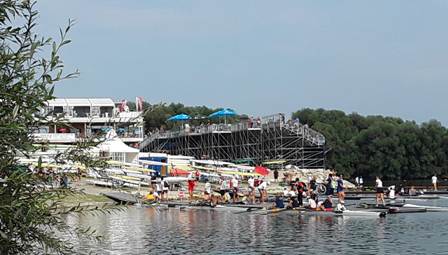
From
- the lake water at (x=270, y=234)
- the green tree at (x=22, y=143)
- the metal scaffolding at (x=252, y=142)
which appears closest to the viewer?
the green tree at (x=22, y=143)

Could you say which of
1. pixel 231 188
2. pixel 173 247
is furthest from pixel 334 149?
pixel 173 247

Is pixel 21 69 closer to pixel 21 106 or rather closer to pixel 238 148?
pixel 21 106

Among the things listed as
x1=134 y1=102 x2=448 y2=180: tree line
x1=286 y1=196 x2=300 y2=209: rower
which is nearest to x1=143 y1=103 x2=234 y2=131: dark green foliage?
x1=134 y1=102 x2=448 y2=180: tree line

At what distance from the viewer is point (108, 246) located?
1002 inches

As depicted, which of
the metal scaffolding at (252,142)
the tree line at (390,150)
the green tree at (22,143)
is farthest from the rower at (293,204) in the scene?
the tree line at (390,150)

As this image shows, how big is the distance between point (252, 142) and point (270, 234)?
254 feet

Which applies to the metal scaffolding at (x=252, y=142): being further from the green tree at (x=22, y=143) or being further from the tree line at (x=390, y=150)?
the green tree at (x=22, y=143)

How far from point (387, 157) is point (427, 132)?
31.1 ft

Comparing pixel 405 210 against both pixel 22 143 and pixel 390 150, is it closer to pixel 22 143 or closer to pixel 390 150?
pixel 22 143

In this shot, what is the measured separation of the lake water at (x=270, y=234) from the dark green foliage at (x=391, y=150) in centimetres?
7173

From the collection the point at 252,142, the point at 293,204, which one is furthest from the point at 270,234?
the point at 252,142

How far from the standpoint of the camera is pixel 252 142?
107 meters

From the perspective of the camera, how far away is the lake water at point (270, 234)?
A: 24.6 m

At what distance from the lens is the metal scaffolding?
3932 inches
